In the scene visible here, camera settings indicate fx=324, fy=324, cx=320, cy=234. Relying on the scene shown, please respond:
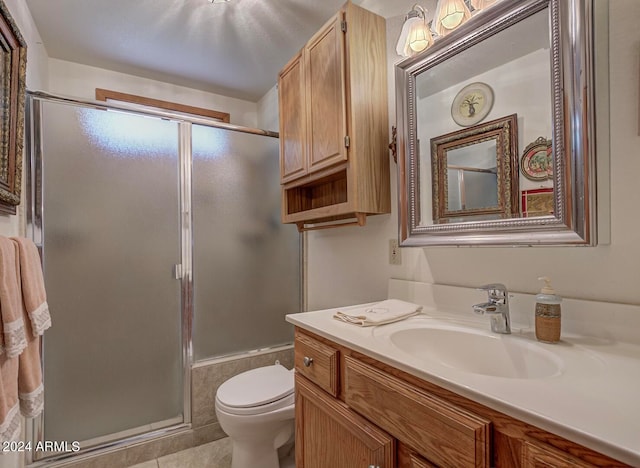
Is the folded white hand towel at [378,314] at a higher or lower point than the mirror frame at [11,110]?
lower

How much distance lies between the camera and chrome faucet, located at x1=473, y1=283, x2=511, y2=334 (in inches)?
37.0

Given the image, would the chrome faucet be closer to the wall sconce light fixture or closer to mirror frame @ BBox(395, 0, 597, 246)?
mirror frame @ BBox(395, 0, 597, 246)

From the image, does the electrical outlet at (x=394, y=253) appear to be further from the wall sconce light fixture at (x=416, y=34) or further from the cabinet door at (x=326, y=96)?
the wall sconce light fixture at (x=416, y=34)

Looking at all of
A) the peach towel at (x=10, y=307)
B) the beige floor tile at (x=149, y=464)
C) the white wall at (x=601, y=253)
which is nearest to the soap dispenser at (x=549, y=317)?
the white wall at (x=601, y=253)

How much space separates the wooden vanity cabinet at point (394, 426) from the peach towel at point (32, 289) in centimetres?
85

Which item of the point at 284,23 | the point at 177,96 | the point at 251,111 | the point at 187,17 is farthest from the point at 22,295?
the point at 251,111

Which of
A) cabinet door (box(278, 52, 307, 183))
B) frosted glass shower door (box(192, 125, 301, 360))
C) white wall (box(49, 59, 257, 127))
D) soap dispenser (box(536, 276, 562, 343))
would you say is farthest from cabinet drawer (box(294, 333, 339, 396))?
white wall (box(49, 59, 257, 127))

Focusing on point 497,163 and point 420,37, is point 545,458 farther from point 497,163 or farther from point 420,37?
point 420,37

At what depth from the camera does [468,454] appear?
606 millimetres

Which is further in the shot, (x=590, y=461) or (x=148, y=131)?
(x=148, y=131)

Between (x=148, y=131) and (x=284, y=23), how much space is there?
1.02m

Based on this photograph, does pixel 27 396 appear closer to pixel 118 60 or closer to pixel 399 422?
pixel 399 422

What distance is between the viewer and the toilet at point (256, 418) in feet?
4.87

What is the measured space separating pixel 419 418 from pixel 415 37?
1269 millimetres
